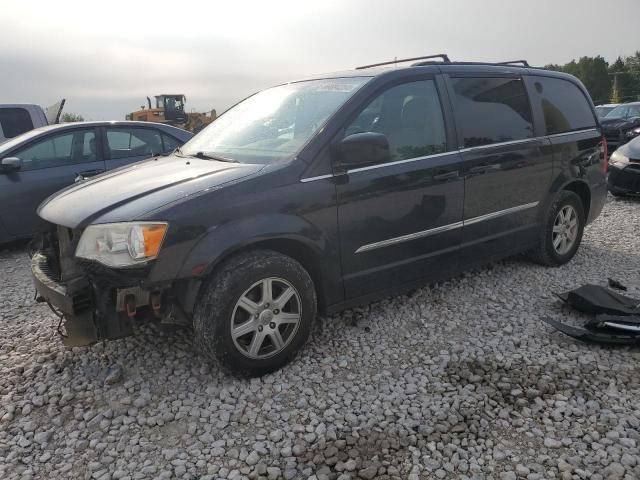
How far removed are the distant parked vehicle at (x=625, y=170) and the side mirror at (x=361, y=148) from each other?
6.77m

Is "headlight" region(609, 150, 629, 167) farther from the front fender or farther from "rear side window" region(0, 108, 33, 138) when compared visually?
"rear side window" region(0, 108, 33, 138)

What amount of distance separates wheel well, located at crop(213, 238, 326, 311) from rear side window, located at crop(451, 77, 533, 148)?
64.1 inches

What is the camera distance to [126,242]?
265cm

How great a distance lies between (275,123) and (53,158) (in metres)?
3.86

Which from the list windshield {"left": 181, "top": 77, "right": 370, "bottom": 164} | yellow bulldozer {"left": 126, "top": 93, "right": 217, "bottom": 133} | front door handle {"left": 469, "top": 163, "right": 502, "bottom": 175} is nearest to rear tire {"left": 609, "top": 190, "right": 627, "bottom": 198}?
front door handle {"left": 469, "top": 163, "right": 502, "bottom": 175}

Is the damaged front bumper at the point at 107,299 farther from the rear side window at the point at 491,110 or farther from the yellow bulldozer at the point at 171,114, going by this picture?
the yellow bulldozer at the point at 171,114

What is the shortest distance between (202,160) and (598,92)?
57.3m

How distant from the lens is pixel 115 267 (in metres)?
2.64

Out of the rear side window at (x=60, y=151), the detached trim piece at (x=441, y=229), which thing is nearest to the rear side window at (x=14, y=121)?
the rear side window at (x=60, y=151)

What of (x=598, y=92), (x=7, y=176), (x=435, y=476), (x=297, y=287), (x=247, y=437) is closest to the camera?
(x=435, y=476)

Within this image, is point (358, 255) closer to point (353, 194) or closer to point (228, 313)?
point (353, 194)

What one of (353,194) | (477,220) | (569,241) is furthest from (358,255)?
(569,241)

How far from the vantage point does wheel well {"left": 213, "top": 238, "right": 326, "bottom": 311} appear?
2.97m

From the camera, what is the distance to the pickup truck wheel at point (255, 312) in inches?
111
